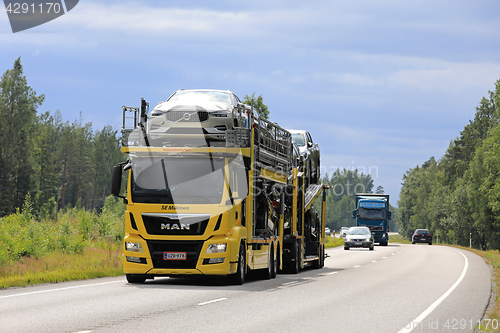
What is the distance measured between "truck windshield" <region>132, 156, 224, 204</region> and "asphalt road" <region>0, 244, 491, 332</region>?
1.99 metres

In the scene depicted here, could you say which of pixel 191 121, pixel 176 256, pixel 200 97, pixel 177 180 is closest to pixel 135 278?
pixel 176 256

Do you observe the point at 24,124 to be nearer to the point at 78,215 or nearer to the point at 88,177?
the point at 88,177

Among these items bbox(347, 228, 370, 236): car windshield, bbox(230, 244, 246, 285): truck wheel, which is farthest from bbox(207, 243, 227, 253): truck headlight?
bbox(347, 228, 370, 236): car windshield

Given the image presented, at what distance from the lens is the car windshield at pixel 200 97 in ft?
50.4

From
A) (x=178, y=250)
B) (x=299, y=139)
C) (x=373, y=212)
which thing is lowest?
(x=178, y=250)

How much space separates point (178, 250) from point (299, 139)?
10101 mm

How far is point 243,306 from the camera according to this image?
1102 cm

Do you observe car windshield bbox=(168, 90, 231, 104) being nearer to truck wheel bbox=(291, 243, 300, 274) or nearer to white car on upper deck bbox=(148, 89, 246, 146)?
white car on upper deck bbox=(148, 89, 246, 146)

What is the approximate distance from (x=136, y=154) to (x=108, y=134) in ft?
353

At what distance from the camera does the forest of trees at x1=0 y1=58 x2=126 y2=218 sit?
74.4 m

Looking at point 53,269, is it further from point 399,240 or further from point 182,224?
point 399,240

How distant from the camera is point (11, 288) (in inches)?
541

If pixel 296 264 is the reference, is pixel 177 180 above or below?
above

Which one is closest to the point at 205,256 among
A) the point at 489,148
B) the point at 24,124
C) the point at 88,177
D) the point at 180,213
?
the point at 180,213
